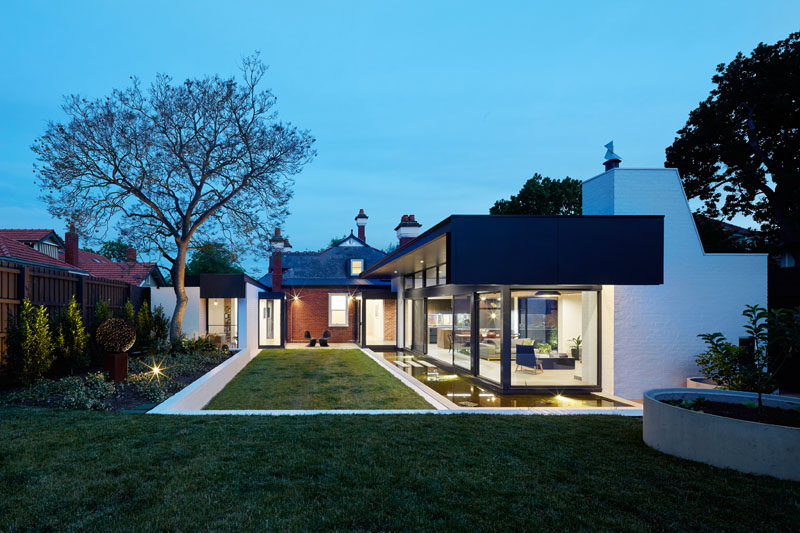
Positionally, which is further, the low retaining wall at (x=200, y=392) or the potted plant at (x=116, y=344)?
the potted plant at (x=116, y=344)

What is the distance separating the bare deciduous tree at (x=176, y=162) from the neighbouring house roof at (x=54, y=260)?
1935 millimetres

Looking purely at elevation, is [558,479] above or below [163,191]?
below

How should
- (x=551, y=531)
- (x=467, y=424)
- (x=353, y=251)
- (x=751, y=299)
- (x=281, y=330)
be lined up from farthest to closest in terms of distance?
(x=353, y=251)
(x=281, y=330)
(x=751, y=299)
(x=467, y=424)
(x=551, y=531)

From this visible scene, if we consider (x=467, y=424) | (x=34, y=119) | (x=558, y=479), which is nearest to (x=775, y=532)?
(x=558, y=479)

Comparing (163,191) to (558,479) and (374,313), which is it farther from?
(558,479)

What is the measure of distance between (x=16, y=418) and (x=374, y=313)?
15671mm

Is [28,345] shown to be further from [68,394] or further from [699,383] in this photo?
[699,383]

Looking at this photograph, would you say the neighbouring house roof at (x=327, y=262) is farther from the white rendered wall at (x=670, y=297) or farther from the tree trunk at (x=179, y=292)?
the white rendered wall at (x=670, y=297)

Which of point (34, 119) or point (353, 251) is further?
point (34, 119)

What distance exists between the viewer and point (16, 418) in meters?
5.99

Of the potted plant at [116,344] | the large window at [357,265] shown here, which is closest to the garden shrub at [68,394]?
the potted plant at [116,344]

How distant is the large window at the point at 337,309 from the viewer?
22.7 meters

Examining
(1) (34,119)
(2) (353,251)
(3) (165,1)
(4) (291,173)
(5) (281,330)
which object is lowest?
(5) (281,330)

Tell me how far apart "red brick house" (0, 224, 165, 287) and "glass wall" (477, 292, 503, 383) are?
1164cm
